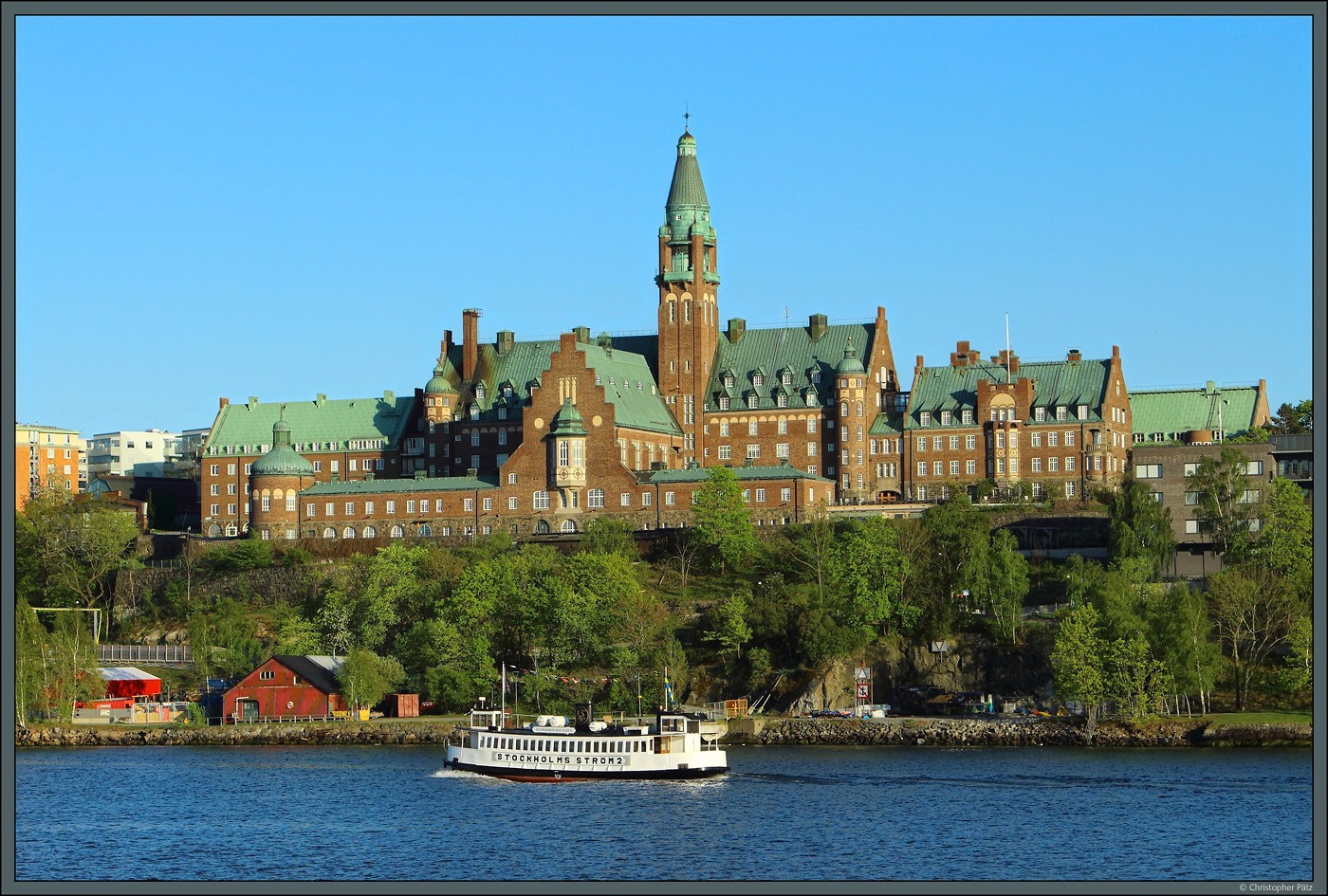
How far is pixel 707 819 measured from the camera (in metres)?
76.0

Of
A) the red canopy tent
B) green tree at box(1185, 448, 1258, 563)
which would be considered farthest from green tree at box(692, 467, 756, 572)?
the red canopy tent

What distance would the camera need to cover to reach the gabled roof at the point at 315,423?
176 m

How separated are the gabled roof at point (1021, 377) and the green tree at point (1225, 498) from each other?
87.4 feet

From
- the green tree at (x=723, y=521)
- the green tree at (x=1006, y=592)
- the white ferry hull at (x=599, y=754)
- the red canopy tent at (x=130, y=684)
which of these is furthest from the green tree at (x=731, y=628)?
the red canopy tent at (x=130, y=684)

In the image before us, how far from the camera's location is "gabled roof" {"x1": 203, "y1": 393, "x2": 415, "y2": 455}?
176375mm

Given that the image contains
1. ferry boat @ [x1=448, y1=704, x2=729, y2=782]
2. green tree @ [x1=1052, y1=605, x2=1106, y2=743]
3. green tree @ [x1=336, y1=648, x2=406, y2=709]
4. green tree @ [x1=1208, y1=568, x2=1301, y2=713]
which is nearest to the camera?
ferry boat @ [x1=448, y1=704, x2=729, y2=782]

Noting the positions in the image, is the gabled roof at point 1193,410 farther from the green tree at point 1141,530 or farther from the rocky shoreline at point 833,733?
the rocky shoreline at point 833,733

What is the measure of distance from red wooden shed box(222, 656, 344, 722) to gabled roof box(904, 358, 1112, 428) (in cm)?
6390

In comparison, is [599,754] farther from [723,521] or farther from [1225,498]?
[1225,498]

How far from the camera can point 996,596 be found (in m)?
117

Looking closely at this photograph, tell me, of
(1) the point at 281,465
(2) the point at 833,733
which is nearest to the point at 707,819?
(2) the point at 833,733

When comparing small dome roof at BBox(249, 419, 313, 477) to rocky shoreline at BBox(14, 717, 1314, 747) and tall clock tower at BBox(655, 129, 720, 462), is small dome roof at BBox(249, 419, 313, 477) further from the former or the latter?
rocky shoreline at BBox(14, 717, 1314, 747)

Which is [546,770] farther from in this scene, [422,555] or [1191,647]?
[422,555]

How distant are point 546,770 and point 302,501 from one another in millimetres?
74382
